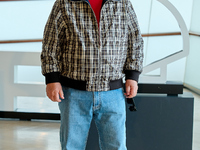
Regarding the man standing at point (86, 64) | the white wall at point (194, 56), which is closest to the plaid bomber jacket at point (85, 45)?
the man standing at point (86, 64)

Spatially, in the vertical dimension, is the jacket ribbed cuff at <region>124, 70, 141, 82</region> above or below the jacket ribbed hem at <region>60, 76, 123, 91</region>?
above

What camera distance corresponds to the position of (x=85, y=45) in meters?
1.27

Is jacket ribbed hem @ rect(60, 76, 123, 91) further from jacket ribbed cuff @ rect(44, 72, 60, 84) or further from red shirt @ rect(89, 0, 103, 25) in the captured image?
red shirt @ rect(89, 0, 103, 25)

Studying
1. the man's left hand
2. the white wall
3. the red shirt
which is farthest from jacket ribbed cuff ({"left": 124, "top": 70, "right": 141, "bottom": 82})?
the white wall

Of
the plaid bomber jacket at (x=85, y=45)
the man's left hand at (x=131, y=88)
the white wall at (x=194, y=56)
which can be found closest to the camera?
the plaid bomber jacket at (x=85, y=45)

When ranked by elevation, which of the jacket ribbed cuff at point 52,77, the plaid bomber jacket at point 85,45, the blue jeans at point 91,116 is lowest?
the blue jeans at point 91,116

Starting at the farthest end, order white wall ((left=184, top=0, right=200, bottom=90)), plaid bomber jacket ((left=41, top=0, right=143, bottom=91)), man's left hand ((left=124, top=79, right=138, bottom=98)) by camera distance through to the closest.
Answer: white wall ((left=184, top=0, right=200, bottom=90)), man's left hand ((left=124, top=79, right=138, bottom=98)), plaid bomber jacket ((left=41, top=0, right=143, bottom=91))

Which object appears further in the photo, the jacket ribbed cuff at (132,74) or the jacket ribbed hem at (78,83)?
the jacket ribbed cuff at (132,74)

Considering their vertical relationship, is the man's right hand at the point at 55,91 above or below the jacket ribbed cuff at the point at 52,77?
below

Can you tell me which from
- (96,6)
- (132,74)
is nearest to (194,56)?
(132,74)

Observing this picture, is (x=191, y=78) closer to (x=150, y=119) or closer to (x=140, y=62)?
(x=150, y=119)

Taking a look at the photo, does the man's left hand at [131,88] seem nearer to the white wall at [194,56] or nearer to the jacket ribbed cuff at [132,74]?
the jacket ribbed cuff at [132,74]

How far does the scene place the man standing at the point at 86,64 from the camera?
1.27 metres

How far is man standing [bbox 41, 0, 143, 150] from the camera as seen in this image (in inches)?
49.9
